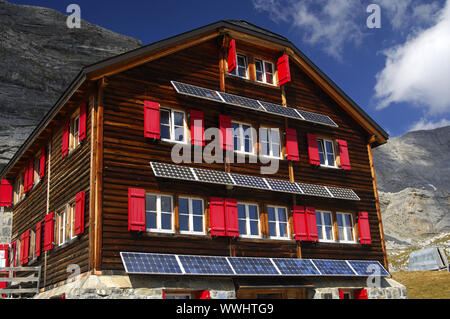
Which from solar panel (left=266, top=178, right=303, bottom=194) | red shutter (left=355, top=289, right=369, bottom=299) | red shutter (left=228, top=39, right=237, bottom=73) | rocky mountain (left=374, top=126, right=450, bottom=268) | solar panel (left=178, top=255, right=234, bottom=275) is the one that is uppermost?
rocky mountain (left=374, top=126, right=450, bottom=268)

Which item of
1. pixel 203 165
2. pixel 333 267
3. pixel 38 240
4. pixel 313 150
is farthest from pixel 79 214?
pixel 313 150

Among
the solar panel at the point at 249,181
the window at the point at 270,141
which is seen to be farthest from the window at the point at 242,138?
the solar panel at the point at 249,181

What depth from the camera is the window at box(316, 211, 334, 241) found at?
22.8m

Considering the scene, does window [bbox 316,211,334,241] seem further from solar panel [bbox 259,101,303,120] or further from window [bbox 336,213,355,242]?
solar panel [bbox 259,101,303,120]

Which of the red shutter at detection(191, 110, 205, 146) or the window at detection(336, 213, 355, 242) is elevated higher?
the red shutter at detection(191, 110, 205, 146)

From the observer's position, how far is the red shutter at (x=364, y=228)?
23661mm

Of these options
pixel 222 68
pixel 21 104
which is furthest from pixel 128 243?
pixel 21 104

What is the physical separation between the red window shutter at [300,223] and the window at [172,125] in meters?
5.77

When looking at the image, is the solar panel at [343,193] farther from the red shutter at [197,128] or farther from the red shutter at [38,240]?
the red shutter at [38,240]

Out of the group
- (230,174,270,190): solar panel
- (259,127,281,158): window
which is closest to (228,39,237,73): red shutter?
(259,127,281,158): window

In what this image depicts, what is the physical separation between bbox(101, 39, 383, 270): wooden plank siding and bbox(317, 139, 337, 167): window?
1.38ft

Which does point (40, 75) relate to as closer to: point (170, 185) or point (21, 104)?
point (21, 104)

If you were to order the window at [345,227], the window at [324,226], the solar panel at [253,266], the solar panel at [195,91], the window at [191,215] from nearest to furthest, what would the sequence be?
1. the solar panel at [253,266]
2. the window at [191,215]
3. the solar panel at [195,91]
4. the window at [324,226]
5. the window at [345,227]

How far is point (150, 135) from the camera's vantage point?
19.0m
